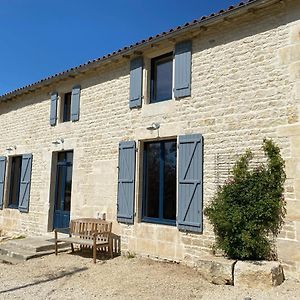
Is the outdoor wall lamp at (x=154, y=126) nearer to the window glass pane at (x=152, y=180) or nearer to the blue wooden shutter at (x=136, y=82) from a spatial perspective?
the window glass pane at (x=152, y=180)

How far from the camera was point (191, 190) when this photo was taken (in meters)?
6.40

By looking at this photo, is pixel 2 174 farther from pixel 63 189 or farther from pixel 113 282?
pixel 113 282

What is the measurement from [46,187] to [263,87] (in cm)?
650

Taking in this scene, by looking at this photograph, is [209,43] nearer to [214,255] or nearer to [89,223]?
[214,255]

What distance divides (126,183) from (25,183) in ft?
13.8

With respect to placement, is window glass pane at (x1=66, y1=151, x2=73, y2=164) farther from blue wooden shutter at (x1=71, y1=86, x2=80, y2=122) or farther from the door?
blue wooden shutter at (x1=71, y1=86, x2=80, y2=122)

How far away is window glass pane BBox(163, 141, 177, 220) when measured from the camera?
6.85 meters

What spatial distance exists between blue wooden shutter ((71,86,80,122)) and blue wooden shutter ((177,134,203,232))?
3563mm

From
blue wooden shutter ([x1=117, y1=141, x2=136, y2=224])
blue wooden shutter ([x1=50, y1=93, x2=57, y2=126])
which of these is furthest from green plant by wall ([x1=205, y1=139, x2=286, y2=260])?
blue wooden shutter ([x1=50, y1=93, x2=57, y2=126])

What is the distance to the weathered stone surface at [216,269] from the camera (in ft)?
16.7

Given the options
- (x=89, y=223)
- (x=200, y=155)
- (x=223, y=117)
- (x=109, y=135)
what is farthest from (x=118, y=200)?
(x=223, y=117)

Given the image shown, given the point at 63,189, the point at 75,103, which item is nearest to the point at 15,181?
the point at 63,189

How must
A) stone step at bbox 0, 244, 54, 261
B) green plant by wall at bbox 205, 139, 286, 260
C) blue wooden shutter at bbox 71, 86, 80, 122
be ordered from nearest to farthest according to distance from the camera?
green plant by wall at bbox 205, 139, 286, 260 → stone step at bbox 0, 244, 54, 261 → blue wooden shutter at bbox 71, 86, 80, 122

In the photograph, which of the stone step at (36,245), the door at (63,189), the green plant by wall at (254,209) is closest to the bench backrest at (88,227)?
the stone step at (36,245)
